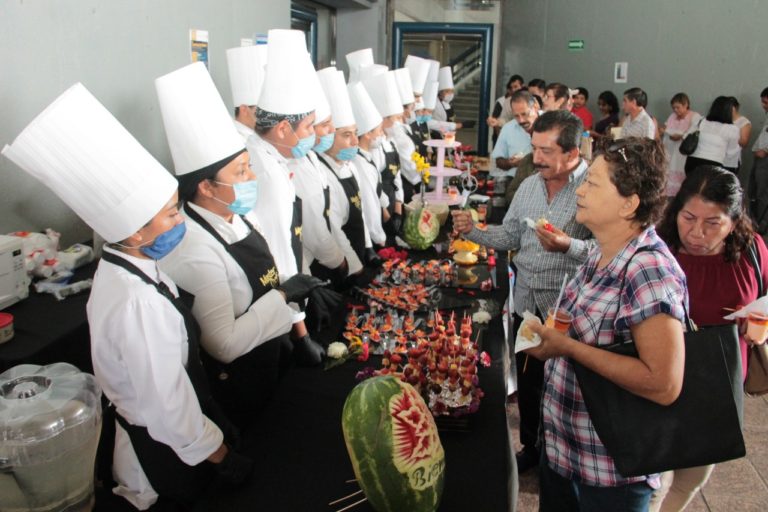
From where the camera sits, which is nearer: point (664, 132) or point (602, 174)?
point (602, 174)

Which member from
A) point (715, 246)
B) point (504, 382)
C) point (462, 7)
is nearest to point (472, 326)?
point (504, 382)

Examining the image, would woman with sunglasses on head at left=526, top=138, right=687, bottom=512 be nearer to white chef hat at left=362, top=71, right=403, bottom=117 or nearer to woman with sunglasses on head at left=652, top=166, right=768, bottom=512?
woman with sunglasses on head at left=652, top=166, right=768, bottom=512

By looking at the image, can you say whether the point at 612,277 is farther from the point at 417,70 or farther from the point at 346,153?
the point at 417,70

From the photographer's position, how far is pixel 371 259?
3322 mm

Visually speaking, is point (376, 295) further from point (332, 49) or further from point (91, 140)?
point (332, 49)

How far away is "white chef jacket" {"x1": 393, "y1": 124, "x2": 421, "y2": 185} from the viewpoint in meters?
5.21

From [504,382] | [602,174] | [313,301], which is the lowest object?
[504,382]

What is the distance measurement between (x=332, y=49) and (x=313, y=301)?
250 inches

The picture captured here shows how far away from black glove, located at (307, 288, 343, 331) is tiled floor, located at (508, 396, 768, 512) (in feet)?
3.64

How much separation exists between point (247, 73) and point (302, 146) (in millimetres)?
616

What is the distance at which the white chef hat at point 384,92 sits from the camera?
4254mm

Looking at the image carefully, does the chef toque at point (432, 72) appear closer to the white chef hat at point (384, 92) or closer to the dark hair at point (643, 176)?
the white chef hat at point (384, 92)

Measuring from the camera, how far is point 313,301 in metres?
2.36

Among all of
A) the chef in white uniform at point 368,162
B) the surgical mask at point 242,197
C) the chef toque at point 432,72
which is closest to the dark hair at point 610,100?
the chef toque at point 432,72
